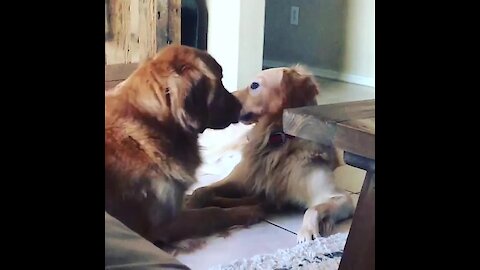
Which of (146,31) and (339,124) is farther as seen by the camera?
(339,124)

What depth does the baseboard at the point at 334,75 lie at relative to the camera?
1.18 meters

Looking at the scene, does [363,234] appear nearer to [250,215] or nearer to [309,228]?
[309,228]

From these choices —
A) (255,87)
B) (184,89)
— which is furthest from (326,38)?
(184,89)

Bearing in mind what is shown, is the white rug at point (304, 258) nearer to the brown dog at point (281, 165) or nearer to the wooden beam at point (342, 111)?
the brown dog at point (281, 165)

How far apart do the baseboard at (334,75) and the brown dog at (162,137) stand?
105 millimetres

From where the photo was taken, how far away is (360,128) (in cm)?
123

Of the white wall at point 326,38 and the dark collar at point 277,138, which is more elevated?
the white wall at point 326,38

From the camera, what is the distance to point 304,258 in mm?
1197

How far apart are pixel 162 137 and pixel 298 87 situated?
263 mm

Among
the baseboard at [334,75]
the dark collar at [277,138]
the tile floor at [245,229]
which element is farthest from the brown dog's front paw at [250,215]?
the baseboard at [334,75]
